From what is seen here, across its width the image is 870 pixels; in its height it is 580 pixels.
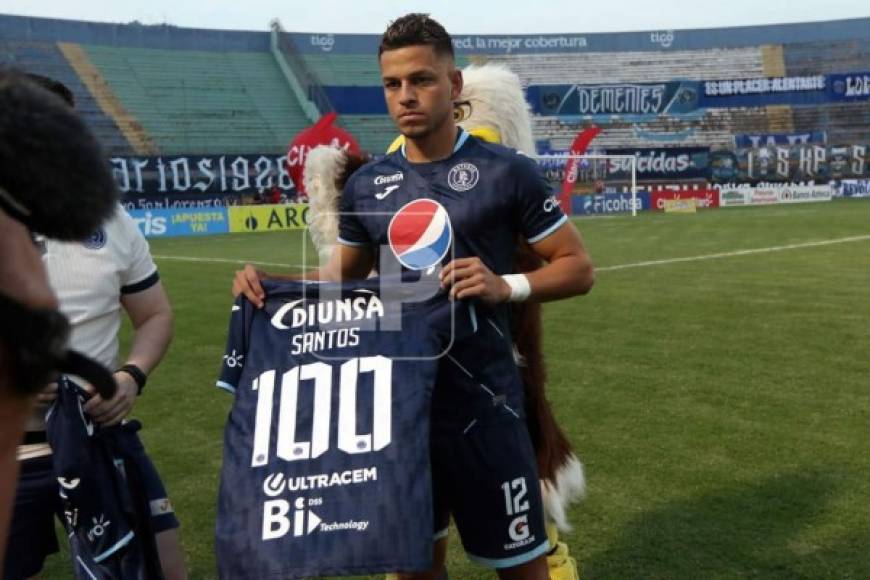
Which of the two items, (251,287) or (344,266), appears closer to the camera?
(251,287)

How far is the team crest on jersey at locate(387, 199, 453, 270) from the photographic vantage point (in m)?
2.60

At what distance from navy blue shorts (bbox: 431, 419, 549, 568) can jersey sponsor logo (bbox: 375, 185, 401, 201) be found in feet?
2.21

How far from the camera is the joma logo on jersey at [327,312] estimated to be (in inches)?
99.5

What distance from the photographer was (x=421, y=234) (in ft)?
8.64

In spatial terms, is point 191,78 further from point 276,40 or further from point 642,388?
point 642,388

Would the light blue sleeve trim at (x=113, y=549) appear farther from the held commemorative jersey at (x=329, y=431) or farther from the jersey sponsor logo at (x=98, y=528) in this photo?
the held commemorative jersey at (x=329, y=431)

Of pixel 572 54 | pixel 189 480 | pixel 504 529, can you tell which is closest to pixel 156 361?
pixel 504 529

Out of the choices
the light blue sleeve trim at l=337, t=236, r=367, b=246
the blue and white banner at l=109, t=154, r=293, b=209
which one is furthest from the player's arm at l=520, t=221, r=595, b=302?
the blue and white banner at l=109, t=154, r=293, b=209

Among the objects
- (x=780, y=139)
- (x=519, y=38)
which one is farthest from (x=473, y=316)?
(x=519, y=38)

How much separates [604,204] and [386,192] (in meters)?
34.1

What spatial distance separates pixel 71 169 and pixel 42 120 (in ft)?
0.21

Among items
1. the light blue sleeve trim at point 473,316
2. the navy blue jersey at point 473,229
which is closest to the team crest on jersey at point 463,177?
the navy blue jersey at point 473,229

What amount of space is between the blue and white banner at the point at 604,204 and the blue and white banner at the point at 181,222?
43.4ft

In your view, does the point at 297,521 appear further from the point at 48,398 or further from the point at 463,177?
the point at 463,177
